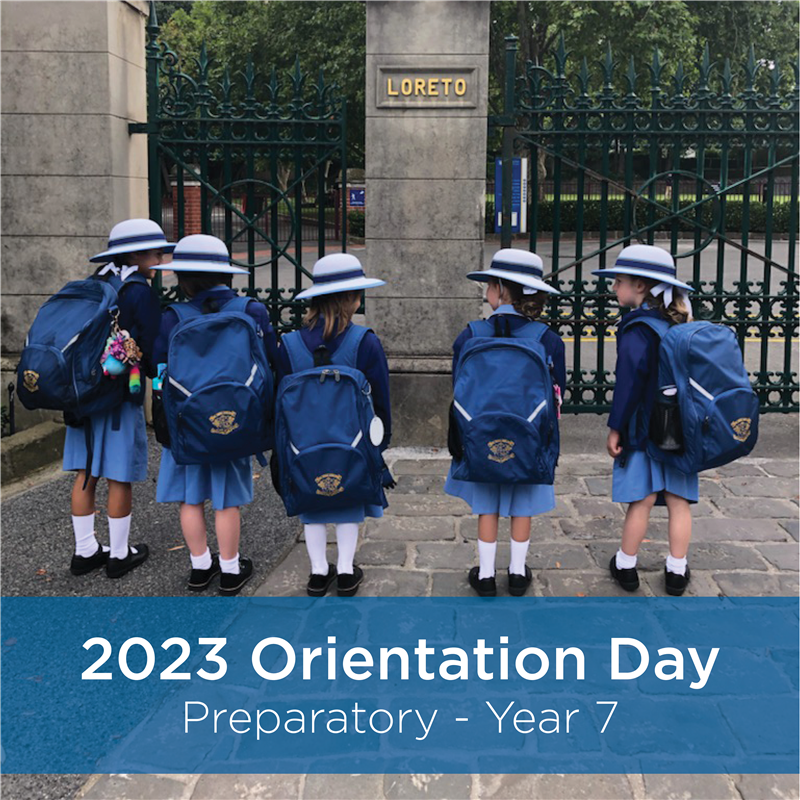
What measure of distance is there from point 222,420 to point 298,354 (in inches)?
18.5

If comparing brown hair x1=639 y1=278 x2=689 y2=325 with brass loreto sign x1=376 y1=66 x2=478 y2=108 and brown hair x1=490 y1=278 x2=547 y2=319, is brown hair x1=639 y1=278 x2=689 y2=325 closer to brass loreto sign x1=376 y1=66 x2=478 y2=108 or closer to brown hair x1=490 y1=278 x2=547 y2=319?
brown hair x1=490 y1=278 x2=547 y2=319

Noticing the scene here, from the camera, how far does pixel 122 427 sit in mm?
5023

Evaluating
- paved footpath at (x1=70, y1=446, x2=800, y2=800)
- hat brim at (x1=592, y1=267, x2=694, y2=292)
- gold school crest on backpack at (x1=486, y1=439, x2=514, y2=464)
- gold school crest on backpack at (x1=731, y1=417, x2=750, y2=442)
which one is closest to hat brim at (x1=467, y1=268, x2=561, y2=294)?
hat brim at (x1=592, y1=267, x2=694, y2=292)

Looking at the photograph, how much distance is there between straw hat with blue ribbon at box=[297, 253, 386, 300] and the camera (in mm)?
4457

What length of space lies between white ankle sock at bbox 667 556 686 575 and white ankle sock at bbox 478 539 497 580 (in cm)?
90

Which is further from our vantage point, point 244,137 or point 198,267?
point 244,137

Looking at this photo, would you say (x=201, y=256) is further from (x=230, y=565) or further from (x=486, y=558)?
(x=486, y=558)

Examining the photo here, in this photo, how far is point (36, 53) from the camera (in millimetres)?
7137

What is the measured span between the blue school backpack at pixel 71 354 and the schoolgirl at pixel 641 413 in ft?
8.21

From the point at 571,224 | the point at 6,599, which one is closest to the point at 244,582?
the point at 6,599

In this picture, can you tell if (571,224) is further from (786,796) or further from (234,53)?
(786,796)

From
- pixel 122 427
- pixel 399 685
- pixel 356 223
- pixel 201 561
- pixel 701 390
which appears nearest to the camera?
pixel 399 685

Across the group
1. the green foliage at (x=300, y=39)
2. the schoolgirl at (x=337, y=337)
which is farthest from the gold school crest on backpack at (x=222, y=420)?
the green foliage at (x=300, y=39)

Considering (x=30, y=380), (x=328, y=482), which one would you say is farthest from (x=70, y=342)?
(x=328, y=482)
